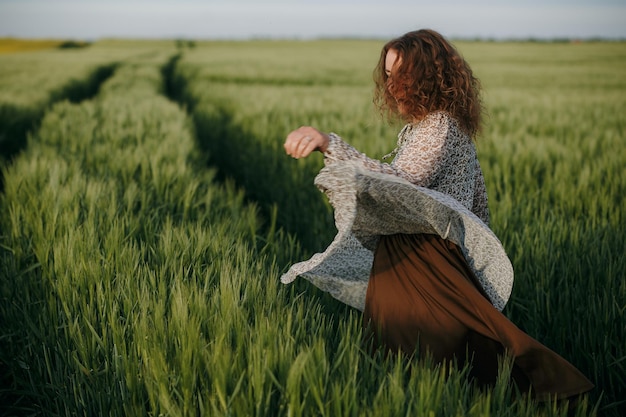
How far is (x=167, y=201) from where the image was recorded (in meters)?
3.13

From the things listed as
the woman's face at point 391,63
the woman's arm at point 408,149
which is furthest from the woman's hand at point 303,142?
the woman's face at point 391,63

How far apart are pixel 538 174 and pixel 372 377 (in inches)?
125

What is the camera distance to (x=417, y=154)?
165 cm

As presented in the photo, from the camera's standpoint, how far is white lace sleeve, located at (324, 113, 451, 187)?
5.15 ft

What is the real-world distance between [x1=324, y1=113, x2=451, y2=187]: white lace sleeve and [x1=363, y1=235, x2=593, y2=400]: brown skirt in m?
0.20

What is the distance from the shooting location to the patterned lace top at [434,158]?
158cm

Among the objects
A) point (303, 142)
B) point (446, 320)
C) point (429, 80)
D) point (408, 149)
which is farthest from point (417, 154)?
point (446, 320)

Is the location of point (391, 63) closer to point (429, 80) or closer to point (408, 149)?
point (429, 80)

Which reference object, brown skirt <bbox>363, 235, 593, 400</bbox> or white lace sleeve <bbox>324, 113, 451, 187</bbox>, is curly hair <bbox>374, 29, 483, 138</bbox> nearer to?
white lace sleeve <bbox>324, 113, 451, 187</bbox>

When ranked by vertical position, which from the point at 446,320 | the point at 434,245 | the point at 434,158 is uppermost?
the point at 434,158

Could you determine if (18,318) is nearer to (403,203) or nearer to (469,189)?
(403,203)

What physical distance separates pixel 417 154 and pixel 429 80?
237 millimetres

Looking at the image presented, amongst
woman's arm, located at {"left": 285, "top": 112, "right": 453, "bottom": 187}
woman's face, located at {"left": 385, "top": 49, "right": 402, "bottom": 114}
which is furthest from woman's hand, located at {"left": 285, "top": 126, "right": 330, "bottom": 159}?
woman's face, located at {"left": 385, "top": 49, "right": 402, "bottom": 114}

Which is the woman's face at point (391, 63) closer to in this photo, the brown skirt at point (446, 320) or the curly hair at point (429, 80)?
the curly hair at point (429, 80)
